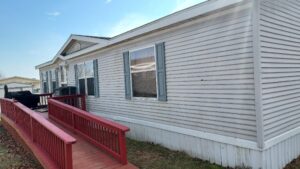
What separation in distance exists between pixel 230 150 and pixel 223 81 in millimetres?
1314

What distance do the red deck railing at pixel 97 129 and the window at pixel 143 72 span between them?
1707 mm

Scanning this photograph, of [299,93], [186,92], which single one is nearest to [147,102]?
[186,92]

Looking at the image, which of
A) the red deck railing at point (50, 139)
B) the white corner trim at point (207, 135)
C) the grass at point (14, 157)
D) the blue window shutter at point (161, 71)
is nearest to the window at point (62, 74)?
the grass at point (14, 157)

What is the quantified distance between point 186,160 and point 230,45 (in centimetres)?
258

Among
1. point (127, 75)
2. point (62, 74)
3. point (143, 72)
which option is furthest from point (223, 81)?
point (62, 74)

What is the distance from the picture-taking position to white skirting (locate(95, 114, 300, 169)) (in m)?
4.16

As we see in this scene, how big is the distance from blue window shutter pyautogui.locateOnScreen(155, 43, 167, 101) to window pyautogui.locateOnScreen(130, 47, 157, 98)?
193mm

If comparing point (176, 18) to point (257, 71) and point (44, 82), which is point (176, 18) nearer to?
point (257, 71)

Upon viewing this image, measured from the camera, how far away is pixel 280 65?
456cm

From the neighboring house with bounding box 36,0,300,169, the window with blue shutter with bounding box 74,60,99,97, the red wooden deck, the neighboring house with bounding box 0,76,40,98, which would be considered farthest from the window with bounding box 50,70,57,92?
the neighboring house with bounding box 0,76,40,98

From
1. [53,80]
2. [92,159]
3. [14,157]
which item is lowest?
[14,157]

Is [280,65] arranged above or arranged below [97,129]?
above

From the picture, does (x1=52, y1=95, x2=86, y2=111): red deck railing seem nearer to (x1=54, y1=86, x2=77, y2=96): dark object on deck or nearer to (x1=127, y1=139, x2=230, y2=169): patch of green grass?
(x1=54, y1=86, x2=77, y2=96): dark object on deck

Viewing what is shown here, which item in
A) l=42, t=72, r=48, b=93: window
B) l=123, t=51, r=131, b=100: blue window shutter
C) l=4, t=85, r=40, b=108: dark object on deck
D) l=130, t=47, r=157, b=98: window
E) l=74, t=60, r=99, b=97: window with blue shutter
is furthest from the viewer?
l=42, t=72, r=48, b=93: window
